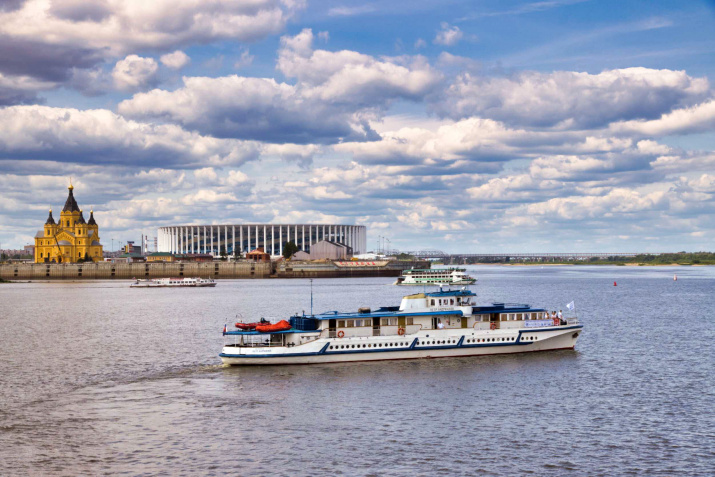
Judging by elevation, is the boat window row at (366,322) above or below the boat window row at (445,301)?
below

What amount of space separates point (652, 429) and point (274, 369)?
84.0ft

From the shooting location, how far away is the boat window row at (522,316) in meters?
56.5

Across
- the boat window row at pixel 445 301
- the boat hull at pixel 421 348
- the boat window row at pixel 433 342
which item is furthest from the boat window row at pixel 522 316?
the boat window row at pixel 445 301

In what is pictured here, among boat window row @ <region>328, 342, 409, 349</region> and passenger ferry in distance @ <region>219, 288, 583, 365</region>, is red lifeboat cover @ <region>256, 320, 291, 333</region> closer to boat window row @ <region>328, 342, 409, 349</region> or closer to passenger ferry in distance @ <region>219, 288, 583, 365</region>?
passenger ferry in distance @ <region>219, 288, 583, 365</region>

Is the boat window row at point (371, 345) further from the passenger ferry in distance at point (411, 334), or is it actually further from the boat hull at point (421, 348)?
the boat hull at point (421, 348)

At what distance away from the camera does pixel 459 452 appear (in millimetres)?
30531

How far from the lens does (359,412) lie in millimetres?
37312

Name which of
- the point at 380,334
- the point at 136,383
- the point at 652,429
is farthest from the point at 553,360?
the point at 136,383

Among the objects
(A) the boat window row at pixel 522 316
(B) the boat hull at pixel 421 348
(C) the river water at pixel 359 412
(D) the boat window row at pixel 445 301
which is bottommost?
(C) the river water at pixel 359 412

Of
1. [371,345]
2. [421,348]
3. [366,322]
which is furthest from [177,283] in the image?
[421,348]

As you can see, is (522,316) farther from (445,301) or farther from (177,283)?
(177,283)

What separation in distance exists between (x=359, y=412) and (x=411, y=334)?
55.9ft

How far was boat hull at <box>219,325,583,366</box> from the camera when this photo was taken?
167 ft

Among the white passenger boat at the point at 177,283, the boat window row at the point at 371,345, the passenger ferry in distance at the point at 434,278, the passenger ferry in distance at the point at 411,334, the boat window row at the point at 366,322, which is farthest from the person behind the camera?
the white passenger boat at the point at 177,283
